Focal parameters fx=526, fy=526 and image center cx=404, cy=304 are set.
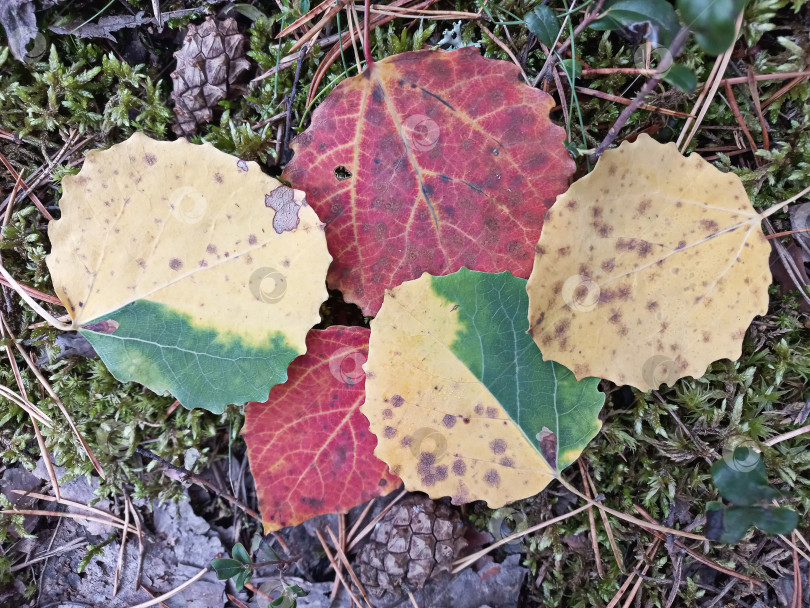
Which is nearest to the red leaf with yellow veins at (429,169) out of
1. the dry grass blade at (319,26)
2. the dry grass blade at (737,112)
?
the dry grass blade at (319,26)

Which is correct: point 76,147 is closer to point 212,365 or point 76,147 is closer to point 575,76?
point 212,365

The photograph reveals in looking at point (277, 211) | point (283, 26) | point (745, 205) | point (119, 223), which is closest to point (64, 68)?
point (119, 223)

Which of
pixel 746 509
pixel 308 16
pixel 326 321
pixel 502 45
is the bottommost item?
pixel 746 509

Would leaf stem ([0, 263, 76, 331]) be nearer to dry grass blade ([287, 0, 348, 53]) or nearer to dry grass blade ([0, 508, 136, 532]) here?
dry grass blade ([0, 508, 136, 532])

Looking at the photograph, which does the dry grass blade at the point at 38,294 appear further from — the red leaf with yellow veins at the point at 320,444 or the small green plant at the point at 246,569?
the small green plant at the point at 246,569

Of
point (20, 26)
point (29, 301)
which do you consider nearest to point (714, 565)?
point (29, 301)

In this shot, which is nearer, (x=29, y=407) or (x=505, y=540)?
(x=505, y=540)

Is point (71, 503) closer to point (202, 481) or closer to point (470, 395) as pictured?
point (202, 481)
